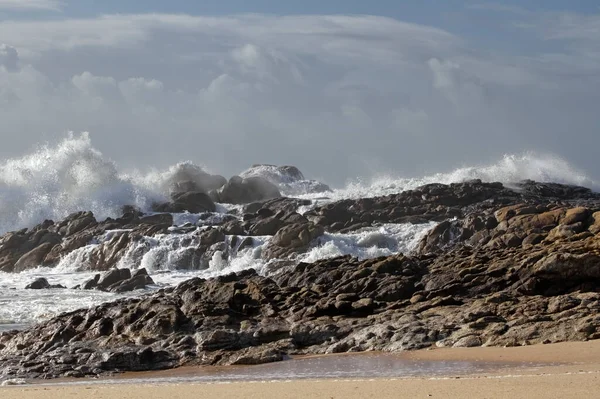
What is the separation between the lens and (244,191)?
6700 cm

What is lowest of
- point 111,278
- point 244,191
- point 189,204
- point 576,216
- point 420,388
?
point 420,388

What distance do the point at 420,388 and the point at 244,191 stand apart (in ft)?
175

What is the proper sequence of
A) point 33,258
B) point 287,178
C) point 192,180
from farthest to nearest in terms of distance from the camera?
1. point 287,178
2. point 192,180
3. point 33,258

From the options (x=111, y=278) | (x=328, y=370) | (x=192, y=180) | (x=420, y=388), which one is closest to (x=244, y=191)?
(x=192, y=180)

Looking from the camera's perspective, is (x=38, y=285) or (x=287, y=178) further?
(x=287, y=178)

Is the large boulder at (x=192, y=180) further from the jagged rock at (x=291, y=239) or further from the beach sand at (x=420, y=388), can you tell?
the beach sand at (x=420, y=388)

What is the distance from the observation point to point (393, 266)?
26.7 m

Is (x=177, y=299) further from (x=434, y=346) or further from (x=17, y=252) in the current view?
(x=17, y=252)

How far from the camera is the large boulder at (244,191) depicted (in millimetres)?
66188

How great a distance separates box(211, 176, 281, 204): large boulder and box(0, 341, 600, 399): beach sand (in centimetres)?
4911

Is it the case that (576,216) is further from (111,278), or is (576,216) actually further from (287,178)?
(287,178)

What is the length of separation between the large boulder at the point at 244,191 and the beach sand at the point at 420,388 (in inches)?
1934

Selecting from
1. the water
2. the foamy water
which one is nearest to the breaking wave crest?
the foamy water

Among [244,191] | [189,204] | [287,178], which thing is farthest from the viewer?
[287,178]
